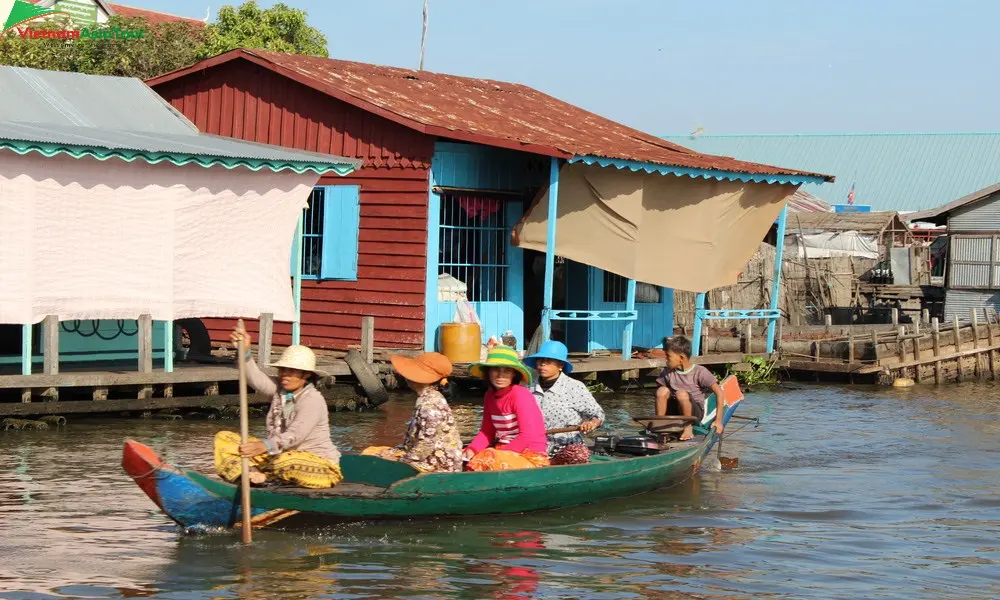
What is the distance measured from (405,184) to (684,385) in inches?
275

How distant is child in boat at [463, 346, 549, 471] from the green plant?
1236 centimetres

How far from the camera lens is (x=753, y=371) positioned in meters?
23.0

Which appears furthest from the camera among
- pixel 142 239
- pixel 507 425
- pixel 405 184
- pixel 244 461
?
pixel 405 184

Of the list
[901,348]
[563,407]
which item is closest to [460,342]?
[563,407]

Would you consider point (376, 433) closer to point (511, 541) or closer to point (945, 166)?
point (511, 541)

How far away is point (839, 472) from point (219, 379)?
7.35 m

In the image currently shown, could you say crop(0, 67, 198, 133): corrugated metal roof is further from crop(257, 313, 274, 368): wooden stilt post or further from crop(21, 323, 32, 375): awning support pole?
crop(257, 313, 274, 368): wooden stilt post

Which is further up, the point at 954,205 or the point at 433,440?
the point at 954,205

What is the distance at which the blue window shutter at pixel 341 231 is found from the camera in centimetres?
2014

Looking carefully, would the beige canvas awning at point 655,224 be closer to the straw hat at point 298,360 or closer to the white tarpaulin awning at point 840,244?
the straw hat at point 298,360

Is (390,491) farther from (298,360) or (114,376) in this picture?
(114,376)

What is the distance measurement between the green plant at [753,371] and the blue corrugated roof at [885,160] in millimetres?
27287

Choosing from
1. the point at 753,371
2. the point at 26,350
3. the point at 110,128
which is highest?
the point at 110,128

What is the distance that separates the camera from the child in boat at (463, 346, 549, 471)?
35.3 ft
